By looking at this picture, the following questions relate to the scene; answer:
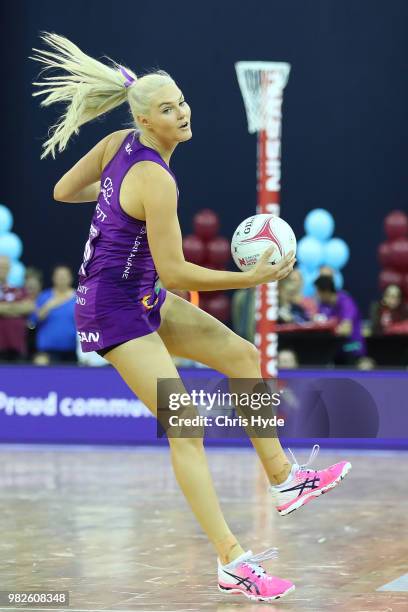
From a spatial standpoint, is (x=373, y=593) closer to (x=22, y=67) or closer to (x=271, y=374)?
(x=271, y=374)

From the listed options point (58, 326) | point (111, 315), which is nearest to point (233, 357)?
point (111, 315)

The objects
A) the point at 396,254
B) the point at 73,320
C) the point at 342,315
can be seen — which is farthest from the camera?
the point at 396,254

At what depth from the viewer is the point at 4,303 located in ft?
39.6

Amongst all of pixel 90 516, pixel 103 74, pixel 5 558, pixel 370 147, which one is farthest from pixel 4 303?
pixel 370 147

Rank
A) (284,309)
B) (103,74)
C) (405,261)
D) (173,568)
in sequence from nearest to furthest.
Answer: (103,74), (173,568), (284,309), (405,261)

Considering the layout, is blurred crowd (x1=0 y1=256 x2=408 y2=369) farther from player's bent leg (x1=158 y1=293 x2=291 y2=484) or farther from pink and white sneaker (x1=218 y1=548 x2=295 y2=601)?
pink and white sneaker (x1=218 y1=548 x2=295 y2=601)

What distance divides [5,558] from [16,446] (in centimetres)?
465

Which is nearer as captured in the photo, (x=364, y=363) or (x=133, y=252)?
(x=133, y=252)

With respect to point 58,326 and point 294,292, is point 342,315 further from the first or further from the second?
point 58,326

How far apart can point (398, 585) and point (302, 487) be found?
0.67 meters

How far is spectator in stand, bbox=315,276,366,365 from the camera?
40.0 ft

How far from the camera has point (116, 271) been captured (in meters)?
5.09

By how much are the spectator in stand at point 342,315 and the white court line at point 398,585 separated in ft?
21.6

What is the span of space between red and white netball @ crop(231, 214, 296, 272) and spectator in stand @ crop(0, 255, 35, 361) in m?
7.10
